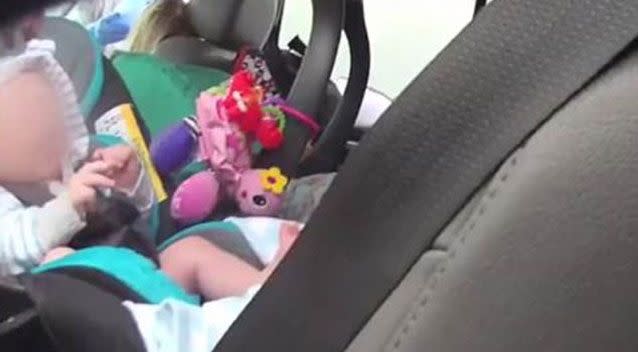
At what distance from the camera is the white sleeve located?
1.98ft

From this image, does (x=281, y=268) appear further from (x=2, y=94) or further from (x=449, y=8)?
(x=449, y=8)

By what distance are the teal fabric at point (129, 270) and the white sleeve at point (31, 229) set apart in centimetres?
2

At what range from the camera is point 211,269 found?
0.64 meters

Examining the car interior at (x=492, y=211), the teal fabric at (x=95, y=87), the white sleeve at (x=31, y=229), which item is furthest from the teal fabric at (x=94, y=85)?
the car interior at (x=492, y=211)

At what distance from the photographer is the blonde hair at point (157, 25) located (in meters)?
0.90

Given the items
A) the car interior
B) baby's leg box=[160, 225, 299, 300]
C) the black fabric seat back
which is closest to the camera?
the car interior

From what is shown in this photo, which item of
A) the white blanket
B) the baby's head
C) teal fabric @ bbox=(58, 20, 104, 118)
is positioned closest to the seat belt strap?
the white blanket

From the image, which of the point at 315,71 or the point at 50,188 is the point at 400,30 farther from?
the point at 50,188

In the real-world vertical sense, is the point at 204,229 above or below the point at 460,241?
below

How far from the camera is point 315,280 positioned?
40cm

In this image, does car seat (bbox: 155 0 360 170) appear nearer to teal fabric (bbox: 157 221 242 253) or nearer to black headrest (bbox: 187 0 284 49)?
black headrest (bbox: 187 0 284 49)

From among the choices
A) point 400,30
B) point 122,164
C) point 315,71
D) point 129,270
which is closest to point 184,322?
point 129,270

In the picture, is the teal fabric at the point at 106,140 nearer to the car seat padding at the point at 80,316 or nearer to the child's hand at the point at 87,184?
the child's hand at the point at 87,184

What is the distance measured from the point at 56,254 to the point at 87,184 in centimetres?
5
